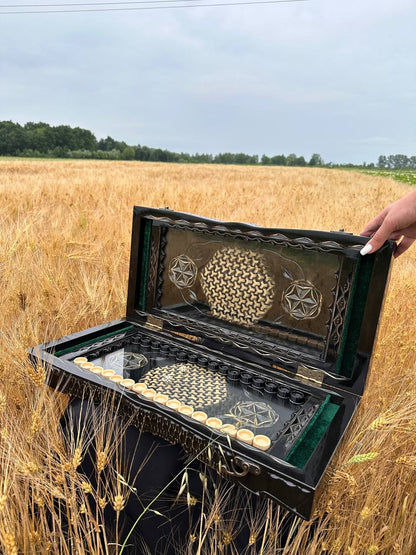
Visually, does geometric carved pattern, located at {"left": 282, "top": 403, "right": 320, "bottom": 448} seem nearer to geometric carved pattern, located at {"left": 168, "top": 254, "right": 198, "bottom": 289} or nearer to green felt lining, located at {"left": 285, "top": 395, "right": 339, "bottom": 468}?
green felt lining, located at {"left": 285, "top": 395, "right": 339, "bottom": 468}

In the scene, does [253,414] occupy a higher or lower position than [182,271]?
lower

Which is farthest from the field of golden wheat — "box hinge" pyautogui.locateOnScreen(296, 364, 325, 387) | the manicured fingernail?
the manicured fingernail

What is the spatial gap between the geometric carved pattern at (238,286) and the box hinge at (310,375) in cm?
24

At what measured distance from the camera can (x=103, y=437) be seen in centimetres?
117

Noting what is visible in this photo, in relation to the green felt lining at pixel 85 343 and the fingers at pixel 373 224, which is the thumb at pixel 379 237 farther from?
the green felt lining at pixel 85 343

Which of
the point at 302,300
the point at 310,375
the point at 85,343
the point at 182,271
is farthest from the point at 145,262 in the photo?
the point at 310,375

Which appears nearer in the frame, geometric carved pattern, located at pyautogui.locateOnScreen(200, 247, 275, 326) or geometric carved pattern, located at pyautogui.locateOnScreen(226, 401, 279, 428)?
geometric carved pattern, located at pyautogui.locateOnScreen(226, 401, 279, 428)

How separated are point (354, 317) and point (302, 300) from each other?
7.2 inches

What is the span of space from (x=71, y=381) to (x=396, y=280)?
223 centimetres

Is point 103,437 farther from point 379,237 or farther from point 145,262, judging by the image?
point 379,237

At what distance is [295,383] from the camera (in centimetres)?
131

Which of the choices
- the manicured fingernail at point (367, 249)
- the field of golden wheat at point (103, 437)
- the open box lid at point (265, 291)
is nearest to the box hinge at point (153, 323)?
the open box lid at point (265, 291)

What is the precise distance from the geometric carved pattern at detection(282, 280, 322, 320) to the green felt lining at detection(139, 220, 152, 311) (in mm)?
623

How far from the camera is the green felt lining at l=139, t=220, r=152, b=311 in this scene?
1.65 metres
